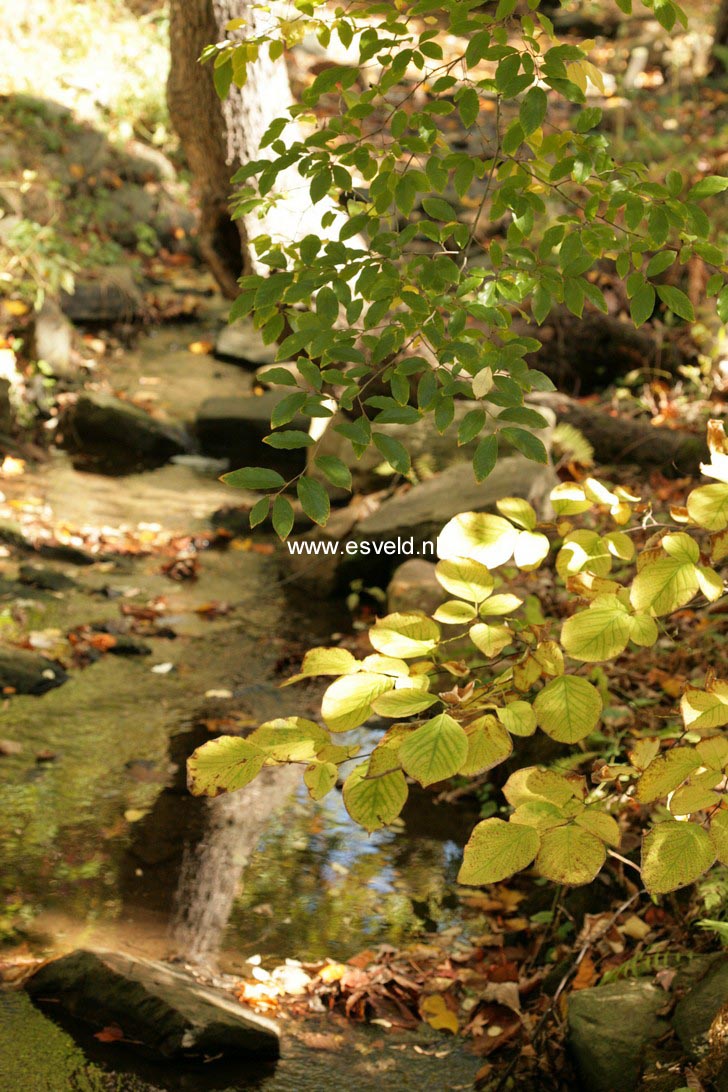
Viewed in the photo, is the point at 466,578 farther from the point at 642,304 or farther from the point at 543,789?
the point at 642,304

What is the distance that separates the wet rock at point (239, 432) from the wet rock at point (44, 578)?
2.40 m

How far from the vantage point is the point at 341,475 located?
1.64m

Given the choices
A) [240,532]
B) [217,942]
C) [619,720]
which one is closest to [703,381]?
[240,532]

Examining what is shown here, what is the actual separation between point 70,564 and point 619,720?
3729 mm

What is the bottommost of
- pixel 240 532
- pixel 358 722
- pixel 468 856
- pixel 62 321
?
pixel 240 532

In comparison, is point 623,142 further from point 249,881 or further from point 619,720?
point 249,881

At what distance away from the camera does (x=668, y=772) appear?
1.46m

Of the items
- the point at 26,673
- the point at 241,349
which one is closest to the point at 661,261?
the point at 26,673

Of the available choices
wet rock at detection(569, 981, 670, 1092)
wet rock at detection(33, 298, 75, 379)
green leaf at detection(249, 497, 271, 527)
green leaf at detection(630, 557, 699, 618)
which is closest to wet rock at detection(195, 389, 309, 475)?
wet rock at detection(33, 298, 75, 379)

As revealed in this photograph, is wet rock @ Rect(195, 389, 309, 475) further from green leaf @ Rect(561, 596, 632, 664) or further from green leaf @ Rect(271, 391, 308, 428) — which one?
green leaf @ Rect(561, 596, 632, 664)

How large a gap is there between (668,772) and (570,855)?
7.2 inches

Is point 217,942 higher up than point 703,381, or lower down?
lower down

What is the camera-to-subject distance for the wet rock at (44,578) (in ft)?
20.0

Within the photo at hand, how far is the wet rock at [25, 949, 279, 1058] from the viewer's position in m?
2.92
